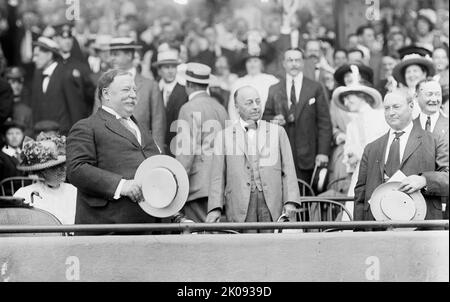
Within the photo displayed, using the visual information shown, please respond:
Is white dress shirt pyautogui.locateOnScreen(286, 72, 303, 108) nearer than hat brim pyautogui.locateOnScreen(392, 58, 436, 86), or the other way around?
hat brim pyautogui.locateOnScreen(392, 58, 436, 86)

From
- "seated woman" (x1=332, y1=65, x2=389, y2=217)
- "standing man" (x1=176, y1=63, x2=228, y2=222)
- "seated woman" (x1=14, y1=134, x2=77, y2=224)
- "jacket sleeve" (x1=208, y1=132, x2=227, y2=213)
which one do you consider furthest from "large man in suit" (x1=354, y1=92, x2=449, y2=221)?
"seated woman" (x1=14, y1=134, x2=77, y2=224)

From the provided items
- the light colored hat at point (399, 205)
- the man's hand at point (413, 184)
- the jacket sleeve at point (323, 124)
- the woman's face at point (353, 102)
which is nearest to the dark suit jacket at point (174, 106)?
the jacket sleeve at point (323, 124)

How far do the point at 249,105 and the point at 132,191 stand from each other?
53.9 inches

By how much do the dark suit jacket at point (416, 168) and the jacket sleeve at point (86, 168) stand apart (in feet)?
6.24

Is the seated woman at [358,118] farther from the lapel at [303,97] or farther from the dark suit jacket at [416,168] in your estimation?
the dark suit jacket at [416,168]

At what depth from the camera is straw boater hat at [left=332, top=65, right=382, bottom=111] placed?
12.0 meters

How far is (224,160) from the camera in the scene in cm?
1017

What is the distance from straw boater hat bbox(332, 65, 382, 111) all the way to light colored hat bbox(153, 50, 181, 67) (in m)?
1.79

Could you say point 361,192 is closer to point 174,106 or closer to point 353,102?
point 353,102

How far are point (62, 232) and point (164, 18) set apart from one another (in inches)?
235

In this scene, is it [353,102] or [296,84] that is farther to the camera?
[296,84]

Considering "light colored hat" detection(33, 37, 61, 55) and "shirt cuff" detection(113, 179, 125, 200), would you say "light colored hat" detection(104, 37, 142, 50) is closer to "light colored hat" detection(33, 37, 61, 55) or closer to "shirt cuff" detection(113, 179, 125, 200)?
"light colored hat" detection(33, 37, 61, 55)

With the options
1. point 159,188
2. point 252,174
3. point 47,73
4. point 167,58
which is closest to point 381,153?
point 252,174
